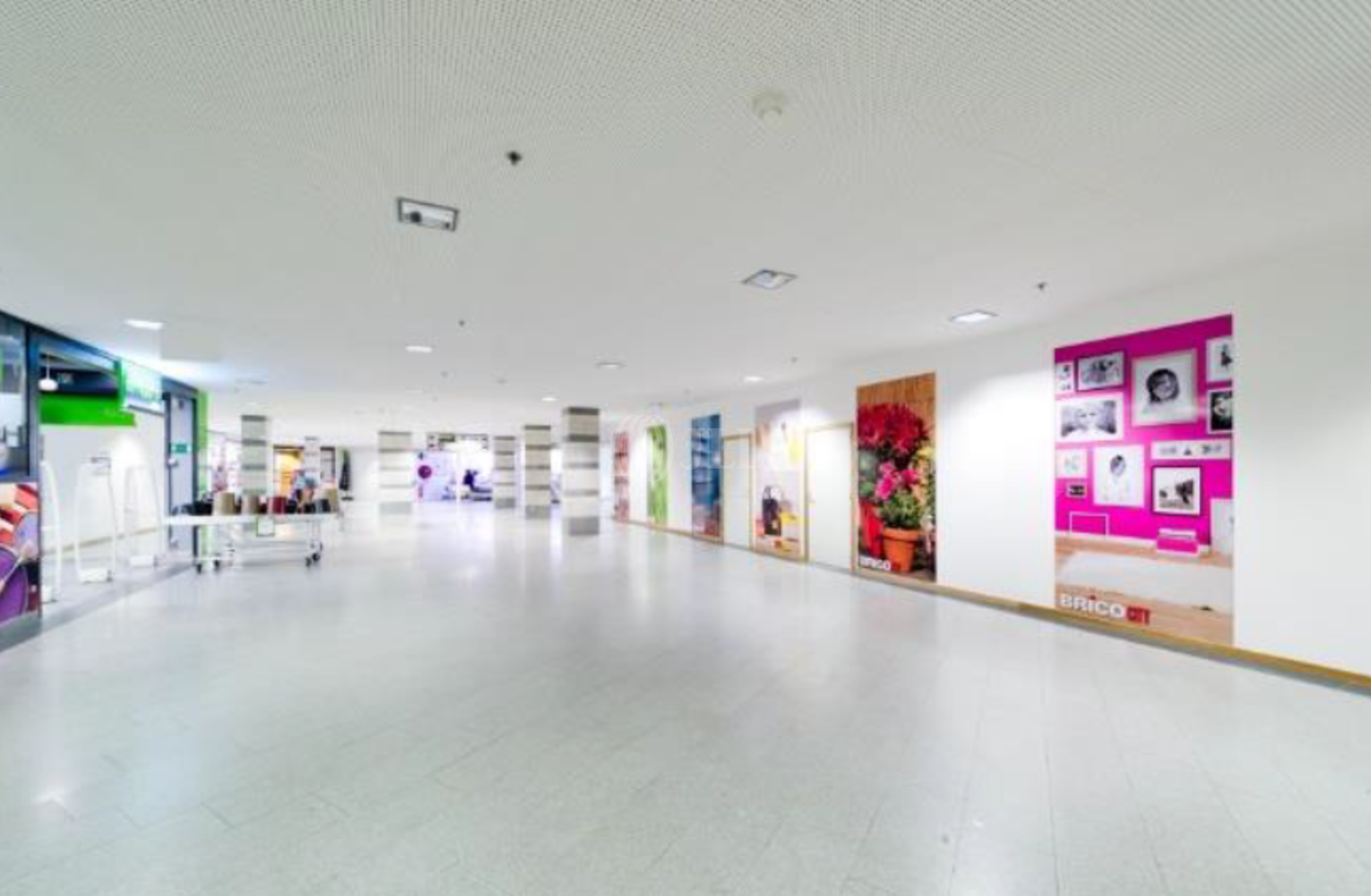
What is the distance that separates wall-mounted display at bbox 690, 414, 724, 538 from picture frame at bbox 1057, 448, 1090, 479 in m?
6.80

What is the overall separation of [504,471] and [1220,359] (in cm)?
2146

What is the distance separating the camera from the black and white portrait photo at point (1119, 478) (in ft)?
17.1

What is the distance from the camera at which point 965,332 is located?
6391 millimetres

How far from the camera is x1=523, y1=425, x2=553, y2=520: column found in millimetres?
18583

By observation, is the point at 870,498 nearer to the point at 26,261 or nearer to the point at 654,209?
the point at 654,209

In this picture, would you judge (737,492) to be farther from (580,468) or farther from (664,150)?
(664,150)

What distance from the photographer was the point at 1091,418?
5.57 meters

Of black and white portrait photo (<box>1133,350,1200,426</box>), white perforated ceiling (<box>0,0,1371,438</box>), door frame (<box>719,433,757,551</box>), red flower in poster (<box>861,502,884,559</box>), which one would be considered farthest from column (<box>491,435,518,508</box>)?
black and white portrait photo (<box>1133,350,1200,426</box>)

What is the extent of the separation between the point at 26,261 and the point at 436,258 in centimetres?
298

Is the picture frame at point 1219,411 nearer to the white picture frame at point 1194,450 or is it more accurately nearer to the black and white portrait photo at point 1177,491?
the white picture frame at point 1194,450

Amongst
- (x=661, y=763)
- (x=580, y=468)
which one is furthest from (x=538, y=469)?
(x=661, y=763)

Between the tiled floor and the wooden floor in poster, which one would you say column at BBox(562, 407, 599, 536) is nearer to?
the tiled floor

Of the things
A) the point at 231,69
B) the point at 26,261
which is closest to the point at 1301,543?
the point at 231,69

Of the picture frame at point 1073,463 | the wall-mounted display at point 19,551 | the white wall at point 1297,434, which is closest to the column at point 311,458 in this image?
the wall-mounted display at point 19,551
